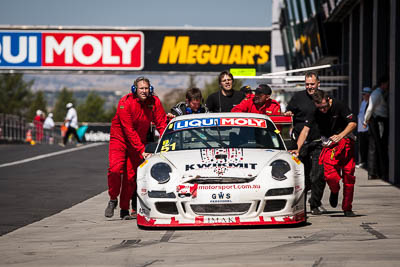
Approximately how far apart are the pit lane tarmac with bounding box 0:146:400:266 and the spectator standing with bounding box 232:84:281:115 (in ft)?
6.03

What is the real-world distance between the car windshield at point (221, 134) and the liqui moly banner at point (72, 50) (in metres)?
34.3

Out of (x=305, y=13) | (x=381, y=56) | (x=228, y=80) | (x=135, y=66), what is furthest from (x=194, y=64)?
(x=228, y=80)

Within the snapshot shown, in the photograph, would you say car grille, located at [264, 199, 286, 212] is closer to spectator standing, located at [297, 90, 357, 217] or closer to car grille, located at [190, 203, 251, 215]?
car grille, located at [190, 203, 251, 215]

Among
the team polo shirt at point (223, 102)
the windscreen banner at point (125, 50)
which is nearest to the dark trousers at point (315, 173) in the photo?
the team polo shirt at point (223, 102)

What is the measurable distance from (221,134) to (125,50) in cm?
3469

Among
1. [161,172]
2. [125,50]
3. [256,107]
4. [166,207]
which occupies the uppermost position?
[125,50]

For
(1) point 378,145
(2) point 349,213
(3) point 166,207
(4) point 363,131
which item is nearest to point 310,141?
(2) point 349,213

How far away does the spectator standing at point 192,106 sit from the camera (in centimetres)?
1216

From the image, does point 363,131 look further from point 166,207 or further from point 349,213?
point 166,207

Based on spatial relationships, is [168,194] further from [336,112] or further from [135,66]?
[135,66]

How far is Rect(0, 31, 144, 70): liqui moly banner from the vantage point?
4488 centimetres

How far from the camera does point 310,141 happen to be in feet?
37.2

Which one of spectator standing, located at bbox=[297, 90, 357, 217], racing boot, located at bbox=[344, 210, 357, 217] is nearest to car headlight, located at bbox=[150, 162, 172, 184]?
spectator standing, located at bbox=[297, 90, 357, 217]

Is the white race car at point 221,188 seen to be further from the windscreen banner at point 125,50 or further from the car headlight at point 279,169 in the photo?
the windscreen banner at point 125,50
